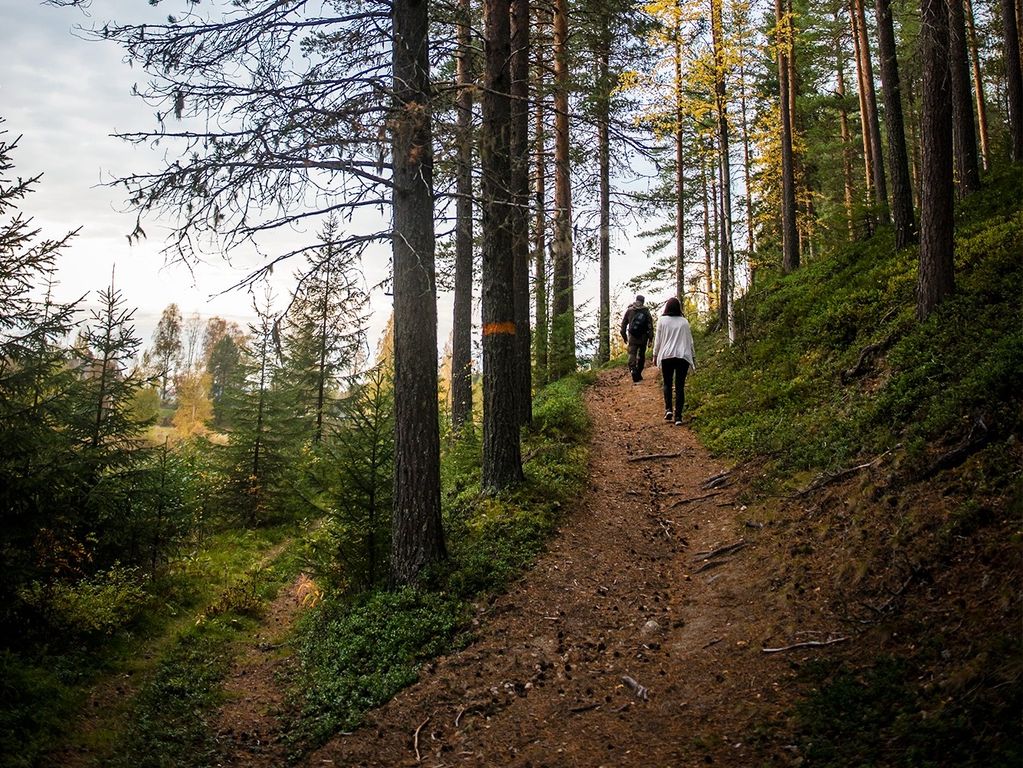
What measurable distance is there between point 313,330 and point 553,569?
15430 millimetres

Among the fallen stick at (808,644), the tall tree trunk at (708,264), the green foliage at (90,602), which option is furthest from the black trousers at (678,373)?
the tall tree trunk at (708,264)

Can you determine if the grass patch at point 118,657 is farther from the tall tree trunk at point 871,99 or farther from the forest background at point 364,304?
the tall tree trunk at point 871,99

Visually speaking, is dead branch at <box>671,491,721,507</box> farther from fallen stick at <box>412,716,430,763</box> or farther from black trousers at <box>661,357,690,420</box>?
fallen stick at <box>412,716,430,763</box>

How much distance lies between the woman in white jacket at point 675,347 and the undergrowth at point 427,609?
3.29 m

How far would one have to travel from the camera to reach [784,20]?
1673 centimetres

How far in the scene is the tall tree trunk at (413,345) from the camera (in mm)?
6961

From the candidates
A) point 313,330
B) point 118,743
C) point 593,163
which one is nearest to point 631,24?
point 593,163

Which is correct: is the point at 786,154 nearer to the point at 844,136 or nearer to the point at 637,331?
the point at 637,331

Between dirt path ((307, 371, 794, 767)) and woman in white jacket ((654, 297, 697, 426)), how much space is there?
380 centimetres

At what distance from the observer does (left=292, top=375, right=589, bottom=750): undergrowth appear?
5.59 meters

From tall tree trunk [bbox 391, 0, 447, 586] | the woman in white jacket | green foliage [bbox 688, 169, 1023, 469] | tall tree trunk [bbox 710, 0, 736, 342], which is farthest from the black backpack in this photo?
tall tree trunk [bbox 391, 0, 447, 586]

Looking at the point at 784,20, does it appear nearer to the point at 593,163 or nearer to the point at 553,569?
the point at 593,163

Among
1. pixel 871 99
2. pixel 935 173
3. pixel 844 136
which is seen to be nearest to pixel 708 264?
pixel 844 136

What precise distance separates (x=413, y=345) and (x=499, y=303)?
180cm
